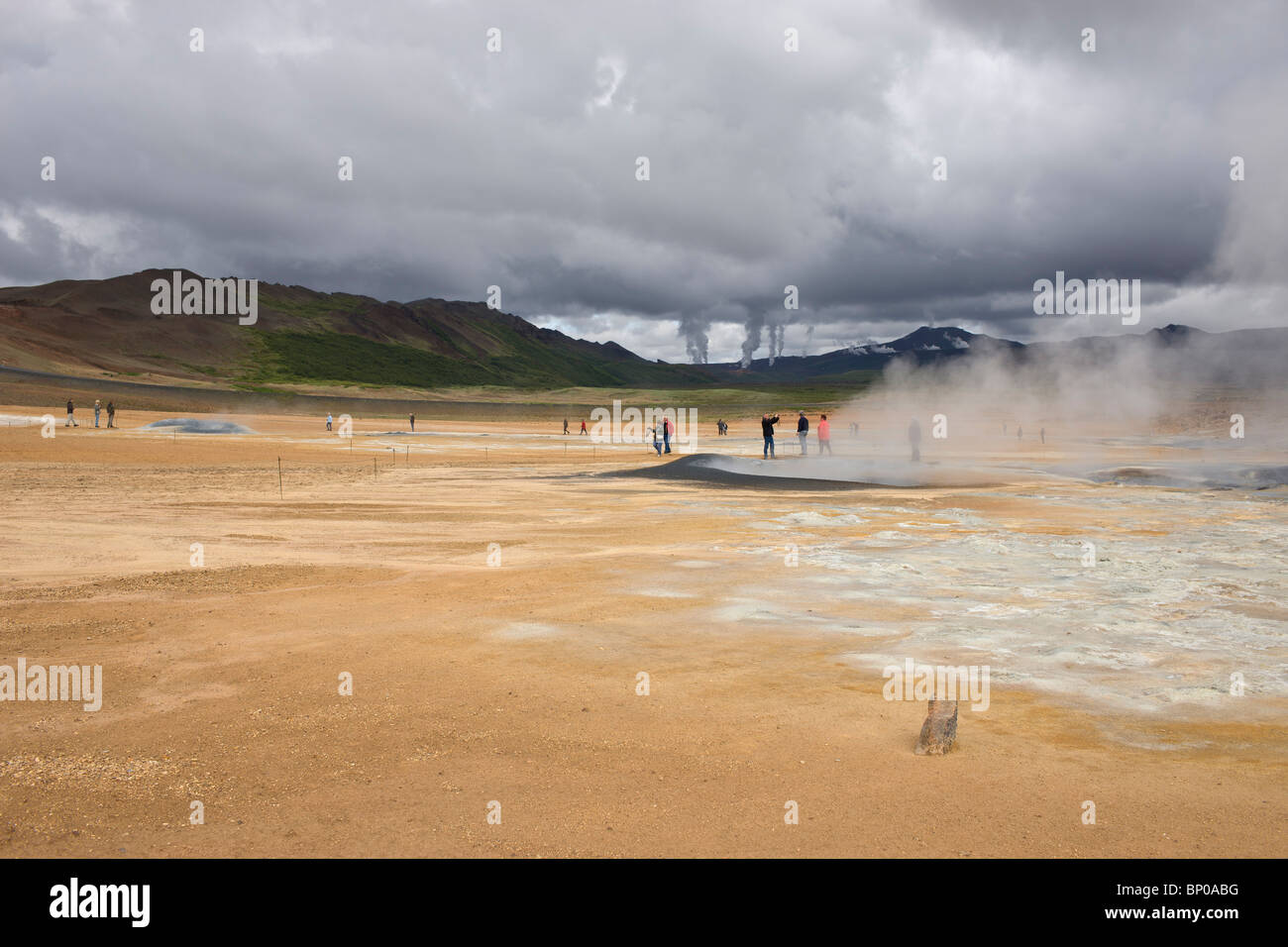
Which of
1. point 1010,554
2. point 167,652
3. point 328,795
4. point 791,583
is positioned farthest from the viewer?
point 1010,554

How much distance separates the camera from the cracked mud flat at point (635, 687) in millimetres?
4773

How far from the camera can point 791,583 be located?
11305mm

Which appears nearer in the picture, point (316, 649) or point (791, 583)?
point (316, 649)

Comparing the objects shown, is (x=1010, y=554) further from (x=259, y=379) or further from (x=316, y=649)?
(x=259, y=379)

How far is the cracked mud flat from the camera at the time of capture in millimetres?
4773

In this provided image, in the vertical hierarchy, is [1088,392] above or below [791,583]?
above

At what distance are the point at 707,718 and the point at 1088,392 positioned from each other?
295 feet

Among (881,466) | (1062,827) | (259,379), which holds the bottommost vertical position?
(1062,827)

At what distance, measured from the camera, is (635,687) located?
712 centimetres

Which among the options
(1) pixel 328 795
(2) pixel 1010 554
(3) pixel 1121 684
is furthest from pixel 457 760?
(2) pixel 1010 554

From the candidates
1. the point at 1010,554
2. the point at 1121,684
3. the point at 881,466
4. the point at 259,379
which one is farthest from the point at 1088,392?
the point at 259,379
